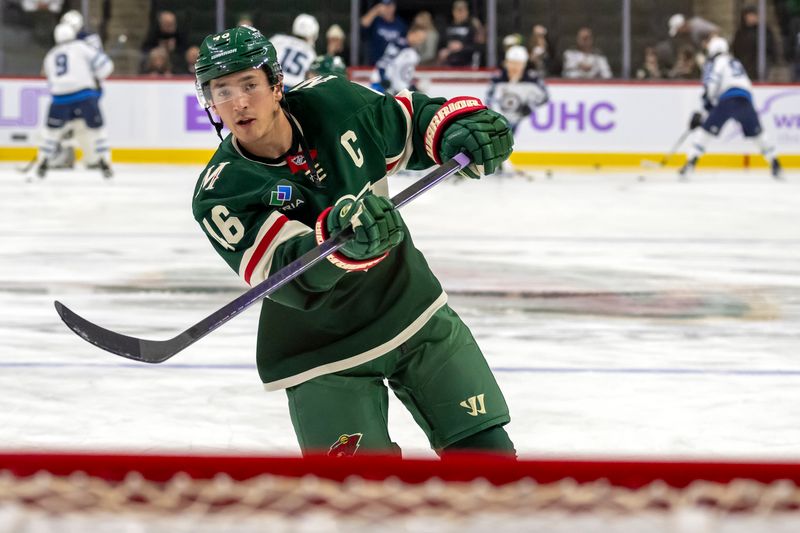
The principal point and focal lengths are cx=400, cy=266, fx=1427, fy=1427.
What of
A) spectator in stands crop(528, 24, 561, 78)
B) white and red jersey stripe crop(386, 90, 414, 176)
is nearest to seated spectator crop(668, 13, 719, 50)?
spectator in stands crop(528, 24, 561, 78)

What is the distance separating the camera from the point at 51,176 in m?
11.6

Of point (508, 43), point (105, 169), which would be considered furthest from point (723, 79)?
point (105, 169)

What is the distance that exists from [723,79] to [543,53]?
5.79 ft

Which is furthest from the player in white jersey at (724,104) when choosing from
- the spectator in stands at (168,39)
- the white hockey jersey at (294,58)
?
the spectator in stands at (168,39)

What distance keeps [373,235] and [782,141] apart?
37.1ft

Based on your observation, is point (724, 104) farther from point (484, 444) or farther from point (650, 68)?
point (484, 444)

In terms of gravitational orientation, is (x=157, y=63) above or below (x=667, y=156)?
above

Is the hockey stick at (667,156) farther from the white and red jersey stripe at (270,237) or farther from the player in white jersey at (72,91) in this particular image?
the white and red jersey stripe at (270,237)

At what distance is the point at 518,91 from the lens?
1212 centimetres

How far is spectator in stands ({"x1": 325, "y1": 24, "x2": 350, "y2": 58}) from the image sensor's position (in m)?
12.3

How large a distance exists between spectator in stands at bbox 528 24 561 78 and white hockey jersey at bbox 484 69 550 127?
0.53 metres

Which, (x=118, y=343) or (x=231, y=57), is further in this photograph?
(x=118, y=343)

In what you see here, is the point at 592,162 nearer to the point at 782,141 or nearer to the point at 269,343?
the point at 782,141

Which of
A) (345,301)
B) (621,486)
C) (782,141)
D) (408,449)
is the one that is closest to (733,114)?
(782,141)
